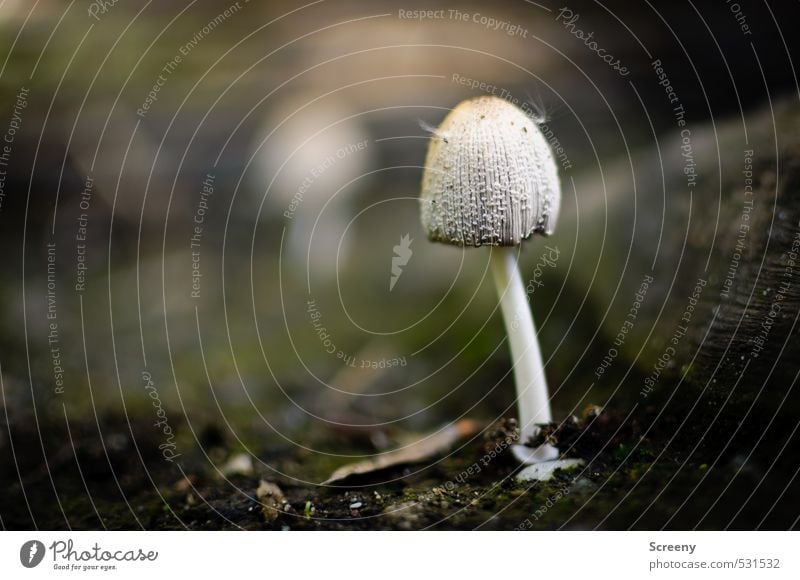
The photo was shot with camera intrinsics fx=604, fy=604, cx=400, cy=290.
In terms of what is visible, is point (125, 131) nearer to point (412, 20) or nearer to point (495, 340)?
point (412, 20)

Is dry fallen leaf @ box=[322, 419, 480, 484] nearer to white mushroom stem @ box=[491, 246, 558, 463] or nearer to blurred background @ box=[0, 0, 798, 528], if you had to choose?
blurred background @ box=[0, 0, 798, 528]

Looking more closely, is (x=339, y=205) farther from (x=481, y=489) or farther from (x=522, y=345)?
(x=481, y=489)

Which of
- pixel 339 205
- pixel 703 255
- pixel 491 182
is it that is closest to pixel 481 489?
pixel 491 182

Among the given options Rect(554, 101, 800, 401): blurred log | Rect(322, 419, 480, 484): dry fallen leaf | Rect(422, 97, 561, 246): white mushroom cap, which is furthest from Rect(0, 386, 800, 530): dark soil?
Rect(422, 97, 561, 246): white mushroom cap

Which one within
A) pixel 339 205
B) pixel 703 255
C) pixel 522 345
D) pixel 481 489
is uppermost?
pixel 339 205

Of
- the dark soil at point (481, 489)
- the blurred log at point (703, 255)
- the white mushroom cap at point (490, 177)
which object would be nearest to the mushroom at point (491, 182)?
the white mushroom cap at point (490, 177)

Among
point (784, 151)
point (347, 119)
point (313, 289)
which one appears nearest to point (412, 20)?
point (347, 119)

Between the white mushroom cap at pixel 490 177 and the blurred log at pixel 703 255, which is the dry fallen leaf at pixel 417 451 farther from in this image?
the white mushroom cap at pixel 490 177
